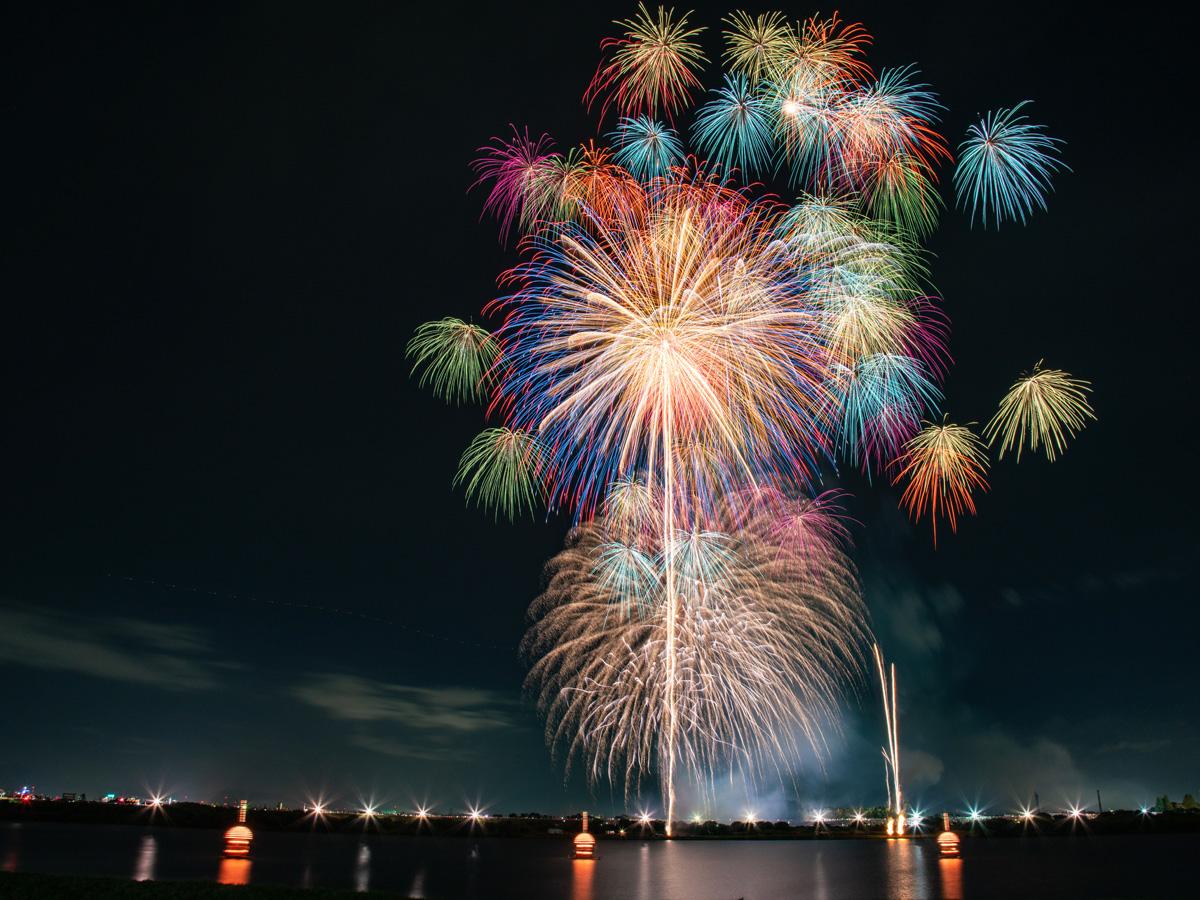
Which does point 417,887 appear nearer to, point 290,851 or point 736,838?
point 290,851

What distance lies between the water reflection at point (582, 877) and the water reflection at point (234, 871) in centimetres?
1035

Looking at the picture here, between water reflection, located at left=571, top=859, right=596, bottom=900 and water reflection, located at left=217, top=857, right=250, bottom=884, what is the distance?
10.4 m

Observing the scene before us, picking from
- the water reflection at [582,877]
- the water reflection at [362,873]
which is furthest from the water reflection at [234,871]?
the water reflection at [582,877]

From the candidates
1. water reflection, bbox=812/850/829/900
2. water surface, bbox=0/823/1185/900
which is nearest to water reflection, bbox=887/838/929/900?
water surface, bbox=0/823/1185/900

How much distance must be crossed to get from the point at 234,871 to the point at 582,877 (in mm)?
12897

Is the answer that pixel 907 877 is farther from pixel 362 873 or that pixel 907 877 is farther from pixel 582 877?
pixel 362 873

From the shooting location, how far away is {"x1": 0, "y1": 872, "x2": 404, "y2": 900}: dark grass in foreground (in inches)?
818

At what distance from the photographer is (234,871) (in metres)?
34.6

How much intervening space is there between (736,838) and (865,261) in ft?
226

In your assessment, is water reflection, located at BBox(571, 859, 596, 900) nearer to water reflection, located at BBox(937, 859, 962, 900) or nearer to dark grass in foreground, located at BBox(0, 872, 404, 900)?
dark grass in foreground, located at BBox(0, 872, 404, 900)

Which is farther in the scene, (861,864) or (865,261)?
(861,864)

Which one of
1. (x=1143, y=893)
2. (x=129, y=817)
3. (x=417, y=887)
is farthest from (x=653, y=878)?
(x=129, y=817)

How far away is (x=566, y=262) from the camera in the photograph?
97.2ft

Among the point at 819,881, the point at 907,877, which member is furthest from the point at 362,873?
the point at 907,877
